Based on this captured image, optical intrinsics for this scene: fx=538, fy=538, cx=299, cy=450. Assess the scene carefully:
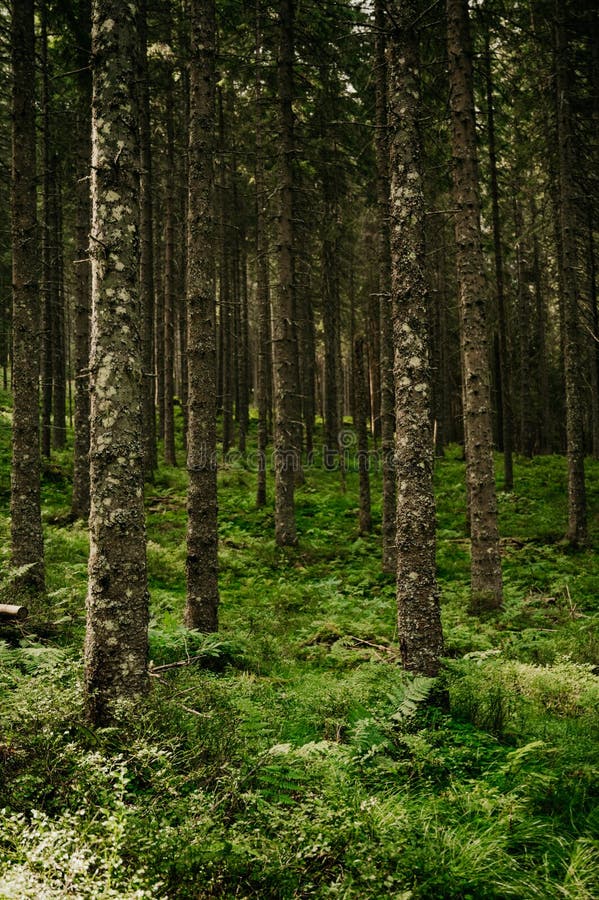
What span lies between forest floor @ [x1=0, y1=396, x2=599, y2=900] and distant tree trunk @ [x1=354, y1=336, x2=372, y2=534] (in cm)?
539

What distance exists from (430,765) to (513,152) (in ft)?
62.4

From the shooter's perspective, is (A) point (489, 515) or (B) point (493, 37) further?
(B) point (493, 37)

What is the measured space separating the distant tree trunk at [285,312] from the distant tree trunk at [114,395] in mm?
9042

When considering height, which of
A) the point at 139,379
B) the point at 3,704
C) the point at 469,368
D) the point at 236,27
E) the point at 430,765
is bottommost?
the point at 430,765

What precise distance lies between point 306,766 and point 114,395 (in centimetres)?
342

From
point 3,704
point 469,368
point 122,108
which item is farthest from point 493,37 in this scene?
point 3,704

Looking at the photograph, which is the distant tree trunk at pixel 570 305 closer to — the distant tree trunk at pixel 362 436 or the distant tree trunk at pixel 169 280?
the distant tree trunk at pixel 362 436

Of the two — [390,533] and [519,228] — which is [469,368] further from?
[519,228]

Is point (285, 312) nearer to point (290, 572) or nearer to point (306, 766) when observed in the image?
point (290, 572)

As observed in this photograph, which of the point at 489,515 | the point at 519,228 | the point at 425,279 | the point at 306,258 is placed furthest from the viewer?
the point at 519,228

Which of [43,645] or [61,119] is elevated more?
[61,119]

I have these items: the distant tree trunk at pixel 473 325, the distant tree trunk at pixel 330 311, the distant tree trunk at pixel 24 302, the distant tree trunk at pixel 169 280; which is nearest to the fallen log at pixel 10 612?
the distant tree trunk at pixel 24 302

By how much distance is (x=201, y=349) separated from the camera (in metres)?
7.77

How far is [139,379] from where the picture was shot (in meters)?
4.88
